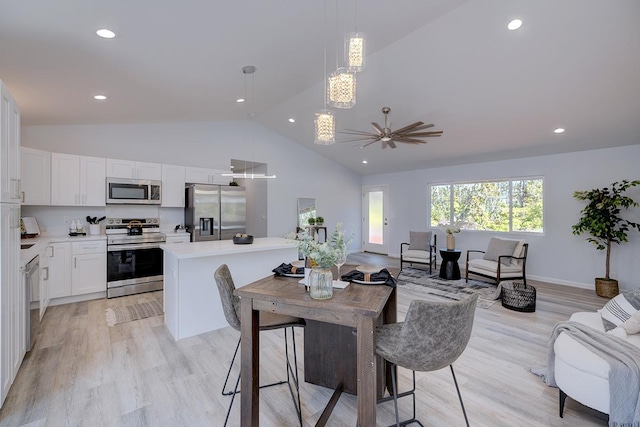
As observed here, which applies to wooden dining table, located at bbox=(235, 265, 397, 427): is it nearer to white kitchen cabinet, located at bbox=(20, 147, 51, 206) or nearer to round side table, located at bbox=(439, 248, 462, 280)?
white kitchen cabinet, located at bbox=(20, 147, 51, 206)

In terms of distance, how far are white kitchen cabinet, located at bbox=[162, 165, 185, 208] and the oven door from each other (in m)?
0.86

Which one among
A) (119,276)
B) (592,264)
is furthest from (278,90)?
(592,264)

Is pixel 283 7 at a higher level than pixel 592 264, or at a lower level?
higher

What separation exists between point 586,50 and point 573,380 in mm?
3259

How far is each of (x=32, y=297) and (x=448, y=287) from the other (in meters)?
5.47

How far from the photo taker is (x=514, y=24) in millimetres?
2951

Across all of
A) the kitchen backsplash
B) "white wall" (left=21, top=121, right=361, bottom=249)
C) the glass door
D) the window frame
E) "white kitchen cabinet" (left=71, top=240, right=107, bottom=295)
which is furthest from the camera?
the glass door

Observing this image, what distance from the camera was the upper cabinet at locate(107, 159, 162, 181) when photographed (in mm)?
4512

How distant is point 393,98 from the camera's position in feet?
15.2

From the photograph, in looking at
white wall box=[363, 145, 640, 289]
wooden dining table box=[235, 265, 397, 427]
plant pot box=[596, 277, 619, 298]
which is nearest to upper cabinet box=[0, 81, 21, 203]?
wooden dining table box=[235, 265, 397, 427]

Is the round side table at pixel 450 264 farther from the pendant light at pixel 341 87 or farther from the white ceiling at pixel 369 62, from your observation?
the pendant light at pixel 341 87

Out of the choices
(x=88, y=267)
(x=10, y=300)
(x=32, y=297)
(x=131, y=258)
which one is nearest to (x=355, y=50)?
(x=10, y=300)

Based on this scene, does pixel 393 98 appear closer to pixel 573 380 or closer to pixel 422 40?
pixel 422 40

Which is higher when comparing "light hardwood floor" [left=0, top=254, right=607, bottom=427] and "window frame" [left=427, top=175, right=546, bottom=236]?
"window frame" [left=427, top=175, right=546, bottom=236]
